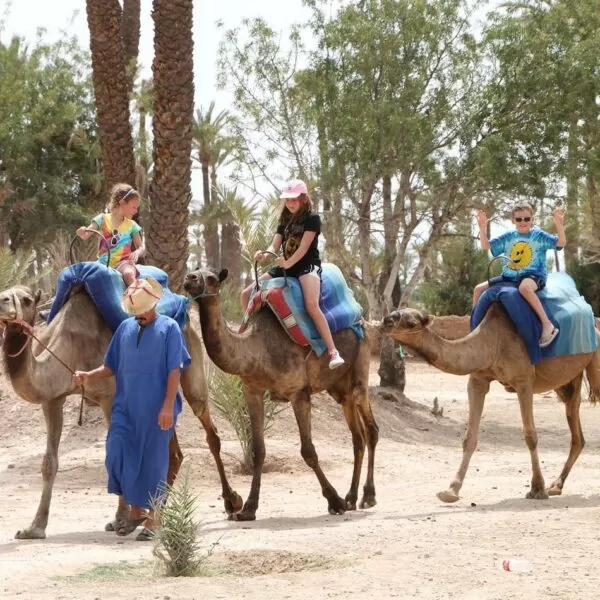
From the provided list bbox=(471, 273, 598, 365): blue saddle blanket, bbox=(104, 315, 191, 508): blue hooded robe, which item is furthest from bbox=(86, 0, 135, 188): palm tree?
bbox=(104, 315, 191, 508): blue hooded robe

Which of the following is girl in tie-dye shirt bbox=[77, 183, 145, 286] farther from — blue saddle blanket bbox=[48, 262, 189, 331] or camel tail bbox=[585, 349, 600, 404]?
camel tail bbox=[585, 349, 600, 404]

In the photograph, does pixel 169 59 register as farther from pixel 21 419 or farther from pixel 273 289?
pixel 273 289

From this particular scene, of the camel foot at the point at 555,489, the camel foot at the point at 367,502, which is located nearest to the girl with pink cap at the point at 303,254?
the camel foot at the point at 367,502

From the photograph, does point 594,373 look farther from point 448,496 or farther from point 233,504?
point 233,504

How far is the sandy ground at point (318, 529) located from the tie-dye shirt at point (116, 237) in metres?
1.94

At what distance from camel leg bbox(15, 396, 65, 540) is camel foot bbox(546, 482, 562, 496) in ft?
15.9

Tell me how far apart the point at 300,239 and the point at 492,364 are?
7.13ft

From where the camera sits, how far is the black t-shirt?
1142 centimetres

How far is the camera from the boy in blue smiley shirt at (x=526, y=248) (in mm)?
12109

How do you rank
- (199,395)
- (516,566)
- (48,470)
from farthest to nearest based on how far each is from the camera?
(199,395) < (48,470) < (516,566)

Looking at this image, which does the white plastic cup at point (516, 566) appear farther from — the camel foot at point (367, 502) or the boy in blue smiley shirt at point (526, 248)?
the boy in blue smiley shirt at point (526, 248)

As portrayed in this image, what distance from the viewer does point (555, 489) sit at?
41.1 feet

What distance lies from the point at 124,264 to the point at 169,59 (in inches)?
296

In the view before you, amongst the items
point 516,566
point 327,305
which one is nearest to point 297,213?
point 327,305
